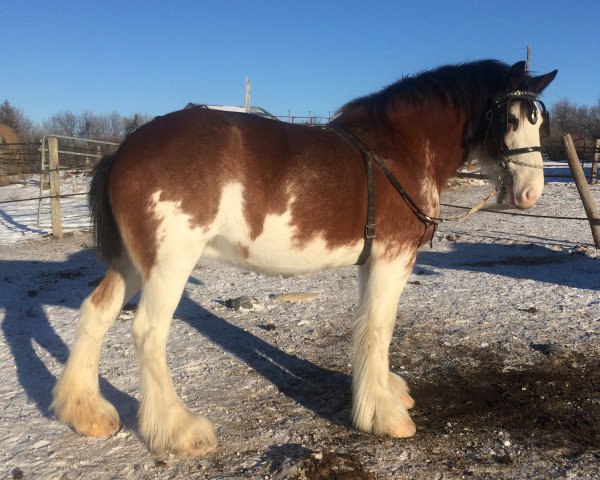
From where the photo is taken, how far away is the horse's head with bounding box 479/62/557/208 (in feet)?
10.9

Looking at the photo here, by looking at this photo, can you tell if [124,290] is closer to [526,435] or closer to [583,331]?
[526,435]

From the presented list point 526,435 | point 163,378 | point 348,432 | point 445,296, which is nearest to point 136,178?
point 163,378

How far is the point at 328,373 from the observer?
425 centimetres

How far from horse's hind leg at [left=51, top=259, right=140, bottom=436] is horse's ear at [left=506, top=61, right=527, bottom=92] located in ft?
9.17

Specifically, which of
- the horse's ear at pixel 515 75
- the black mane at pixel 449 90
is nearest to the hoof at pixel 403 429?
the black mane at pixel 449 90

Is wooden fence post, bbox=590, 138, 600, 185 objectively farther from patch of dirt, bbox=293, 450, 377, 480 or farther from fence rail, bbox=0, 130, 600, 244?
patch of dirt, bbox=293, 450, 377, 480

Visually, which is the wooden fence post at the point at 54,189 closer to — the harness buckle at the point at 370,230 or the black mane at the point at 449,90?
the black mane at the point at 449,90

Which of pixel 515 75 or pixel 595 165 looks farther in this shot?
pixel 595 165

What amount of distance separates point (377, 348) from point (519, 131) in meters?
1.72

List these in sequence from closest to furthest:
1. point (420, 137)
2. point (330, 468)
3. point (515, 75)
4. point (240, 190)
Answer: point (330, 468) → point (240, 190) → point (515, 75) → point (420, 137)

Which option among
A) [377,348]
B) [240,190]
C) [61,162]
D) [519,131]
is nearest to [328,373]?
[377,348]

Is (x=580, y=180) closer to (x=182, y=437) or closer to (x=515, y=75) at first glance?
(x=515, y=75)

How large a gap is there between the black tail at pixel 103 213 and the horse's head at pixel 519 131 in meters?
2.52

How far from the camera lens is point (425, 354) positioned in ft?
15.1
